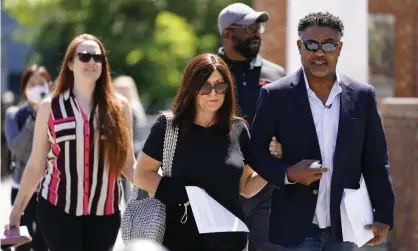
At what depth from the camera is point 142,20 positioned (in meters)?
38.4

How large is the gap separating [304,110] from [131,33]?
32414mm

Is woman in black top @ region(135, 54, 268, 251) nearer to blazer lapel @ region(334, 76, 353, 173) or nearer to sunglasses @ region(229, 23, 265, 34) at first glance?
blazer lapel @ region(334, 76, 353, 173)

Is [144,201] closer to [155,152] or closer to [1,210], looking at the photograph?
[155,152]

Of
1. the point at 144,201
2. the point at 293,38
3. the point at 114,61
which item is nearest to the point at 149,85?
the point at 114,61

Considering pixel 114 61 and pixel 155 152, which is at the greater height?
pixel 155 152

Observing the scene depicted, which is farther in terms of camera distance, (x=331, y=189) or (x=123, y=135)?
(x=123, y=135)

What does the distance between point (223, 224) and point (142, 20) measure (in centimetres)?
3369

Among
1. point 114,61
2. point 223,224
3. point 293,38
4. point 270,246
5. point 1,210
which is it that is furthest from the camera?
point 114,61

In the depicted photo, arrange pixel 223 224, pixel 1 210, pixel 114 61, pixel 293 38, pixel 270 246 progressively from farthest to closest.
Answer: pixel 114 61 < pixel 1 210 < pixel 293 38 < pixel 270 246 < pixel 223 224

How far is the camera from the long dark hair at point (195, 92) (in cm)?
528

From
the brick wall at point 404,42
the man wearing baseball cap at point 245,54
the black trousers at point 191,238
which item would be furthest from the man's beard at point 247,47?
the brick wall at point 404,42

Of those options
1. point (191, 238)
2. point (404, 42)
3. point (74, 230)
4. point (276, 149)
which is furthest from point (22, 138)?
point (404, 42)

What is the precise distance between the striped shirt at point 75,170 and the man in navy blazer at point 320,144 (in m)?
1.48

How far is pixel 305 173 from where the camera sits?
195 inches
